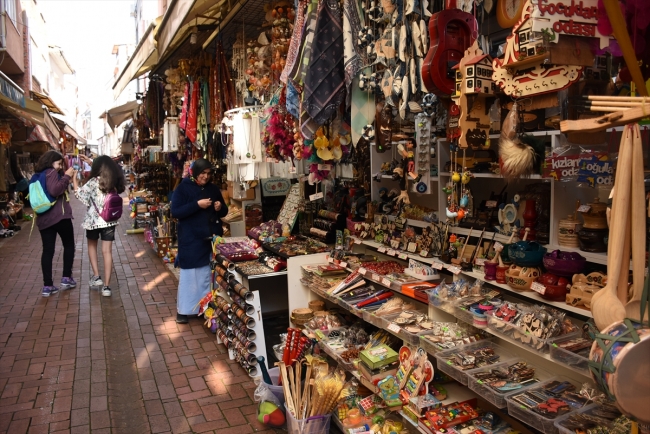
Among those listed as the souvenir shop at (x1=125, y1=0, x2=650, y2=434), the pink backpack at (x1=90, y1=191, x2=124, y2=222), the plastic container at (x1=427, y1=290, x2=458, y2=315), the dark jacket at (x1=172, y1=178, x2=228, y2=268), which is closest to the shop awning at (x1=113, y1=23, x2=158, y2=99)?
the souvenir shop at (x1=125, y1=0, x2=650, y2=434)

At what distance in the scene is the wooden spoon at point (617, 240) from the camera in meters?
1.36

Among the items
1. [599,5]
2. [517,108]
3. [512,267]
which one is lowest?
[512,267]

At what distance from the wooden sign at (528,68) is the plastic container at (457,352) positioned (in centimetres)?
131

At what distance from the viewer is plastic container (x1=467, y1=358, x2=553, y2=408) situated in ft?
7.38

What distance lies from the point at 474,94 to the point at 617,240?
86 centimetres

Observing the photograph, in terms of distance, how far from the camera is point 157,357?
4.75 meters

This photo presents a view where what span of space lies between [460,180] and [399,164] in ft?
2.92

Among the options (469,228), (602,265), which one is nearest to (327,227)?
(469,228)

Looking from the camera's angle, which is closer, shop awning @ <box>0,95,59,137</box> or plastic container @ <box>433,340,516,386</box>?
plastic container @ <box>433,340,516,386</box>

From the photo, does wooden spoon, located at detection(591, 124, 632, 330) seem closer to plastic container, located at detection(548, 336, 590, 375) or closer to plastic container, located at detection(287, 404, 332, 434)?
plastic container, located at detection(548, 336, 590, 375)

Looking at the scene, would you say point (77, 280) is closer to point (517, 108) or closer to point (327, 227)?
point (327, 227)

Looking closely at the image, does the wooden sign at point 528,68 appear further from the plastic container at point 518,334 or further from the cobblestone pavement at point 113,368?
the cobblestone pavement at point 113,368

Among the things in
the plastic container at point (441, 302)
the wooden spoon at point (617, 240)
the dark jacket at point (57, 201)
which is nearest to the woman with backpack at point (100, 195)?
the dark jacket at point (57, 201)

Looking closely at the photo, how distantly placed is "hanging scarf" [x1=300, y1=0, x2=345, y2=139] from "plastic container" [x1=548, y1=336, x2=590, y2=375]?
168 cm
